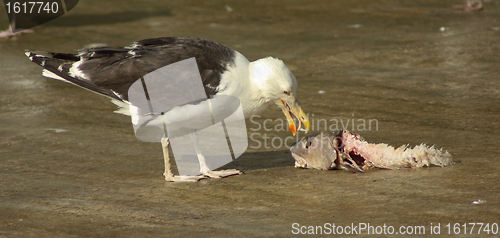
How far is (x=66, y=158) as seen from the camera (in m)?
4.97

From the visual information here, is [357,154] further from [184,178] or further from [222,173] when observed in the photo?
[184,178]

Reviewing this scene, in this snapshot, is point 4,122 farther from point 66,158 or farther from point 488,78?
point 488,78

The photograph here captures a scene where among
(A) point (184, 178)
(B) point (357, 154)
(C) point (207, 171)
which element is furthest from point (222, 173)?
(B) point (357, 154)

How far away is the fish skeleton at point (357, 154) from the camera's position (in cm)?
428

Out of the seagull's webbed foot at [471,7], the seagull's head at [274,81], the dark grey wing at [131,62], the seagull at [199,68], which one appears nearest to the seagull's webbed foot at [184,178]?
the seagull at [199,68]

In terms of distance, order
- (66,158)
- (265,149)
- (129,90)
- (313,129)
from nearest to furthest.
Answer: (129,90)
(66,158)
(265,149)
(313,129)

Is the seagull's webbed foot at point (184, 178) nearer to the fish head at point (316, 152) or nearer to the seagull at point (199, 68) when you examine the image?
the seagull at point (199, 68)

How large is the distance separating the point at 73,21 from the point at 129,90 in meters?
8.07

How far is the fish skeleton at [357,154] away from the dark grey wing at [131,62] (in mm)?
1020

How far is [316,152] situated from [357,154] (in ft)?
1.14

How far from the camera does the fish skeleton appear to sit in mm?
4281

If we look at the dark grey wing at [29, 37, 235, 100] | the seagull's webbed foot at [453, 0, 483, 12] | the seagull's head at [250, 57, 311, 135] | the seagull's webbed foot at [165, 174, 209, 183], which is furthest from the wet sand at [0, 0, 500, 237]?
the dark grey wing at [29, 37, 235, 100]

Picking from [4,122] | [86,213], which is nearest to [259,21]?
[4,122]

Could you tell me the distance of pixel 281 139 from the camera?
18.3 feet
